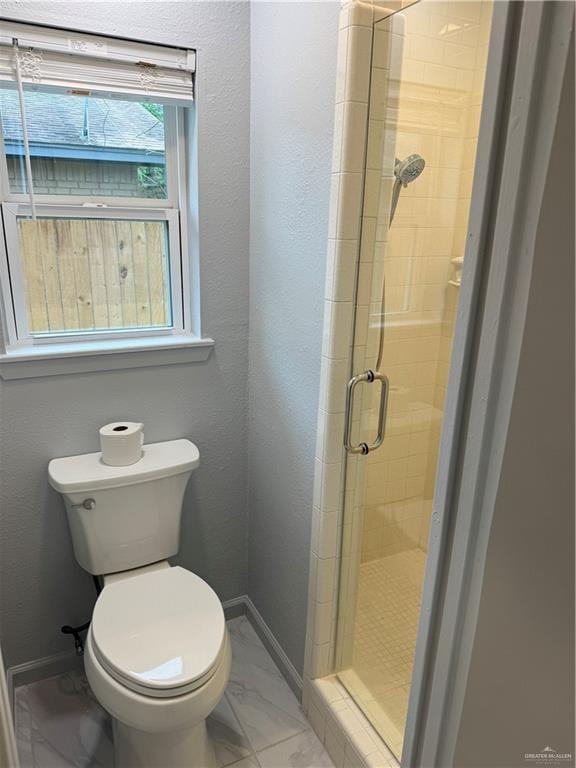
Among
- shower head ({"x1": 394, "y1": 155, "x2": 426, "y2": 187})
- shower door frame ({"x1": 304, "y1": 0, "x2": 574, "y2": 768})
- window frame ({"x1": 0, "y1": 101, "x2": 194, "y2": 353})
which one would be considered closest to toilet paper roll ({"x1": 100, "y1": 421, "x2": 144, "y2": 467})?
Answer: window frame ({"x1": 0, "y1": 101, "x2": 194, "y2": 353})

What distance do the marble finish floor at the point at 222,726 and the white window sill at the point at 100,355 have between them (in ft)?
3.60

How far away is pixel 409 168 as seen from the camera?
5.07 feet

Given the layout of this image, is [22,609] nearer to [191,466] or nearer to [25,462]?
[25,462]

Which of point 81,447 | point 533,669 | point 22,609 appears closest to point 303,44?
point 81,447

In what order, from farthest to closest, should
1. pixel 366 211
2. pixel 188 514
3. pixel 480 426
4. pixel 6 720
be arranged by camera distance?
pixel 188 514 → pixel 366 211 → pixel 6 720 → pixel 480 426

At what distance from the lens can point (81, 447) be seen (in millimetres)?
1770

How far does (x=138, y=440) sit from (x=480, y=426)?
4.46 feet

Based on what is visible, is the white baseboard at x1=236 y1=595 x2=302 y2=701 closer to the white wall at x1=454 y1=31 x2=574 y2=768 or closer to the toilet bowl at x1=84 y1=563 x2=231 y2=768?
the toilet bowl at x1=84 y1=563 x2=231 y2=768

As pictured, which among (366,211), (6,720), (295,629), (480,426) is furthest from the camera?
(295,629)

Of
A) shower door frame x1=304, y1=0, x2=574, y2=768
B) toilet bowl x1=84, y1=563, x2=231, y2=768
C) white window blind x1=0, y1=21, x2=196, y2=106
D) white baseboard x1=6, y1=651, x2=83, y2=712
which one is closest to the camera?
shower door frame x1=304, y1=0, x2=574, y2=768

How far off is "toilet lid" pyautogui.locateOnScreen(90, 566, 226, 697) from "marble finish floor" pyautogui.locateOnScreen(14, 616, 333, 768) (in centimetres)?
49

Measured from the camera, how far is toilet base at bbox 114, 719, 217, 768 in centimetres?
145

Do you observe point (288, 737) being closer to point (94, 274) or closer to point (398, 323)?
point (398, 323)

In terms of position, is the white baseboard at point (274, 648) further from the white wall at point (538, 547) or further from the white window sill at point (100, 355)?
the white wall at point (538, 547)
